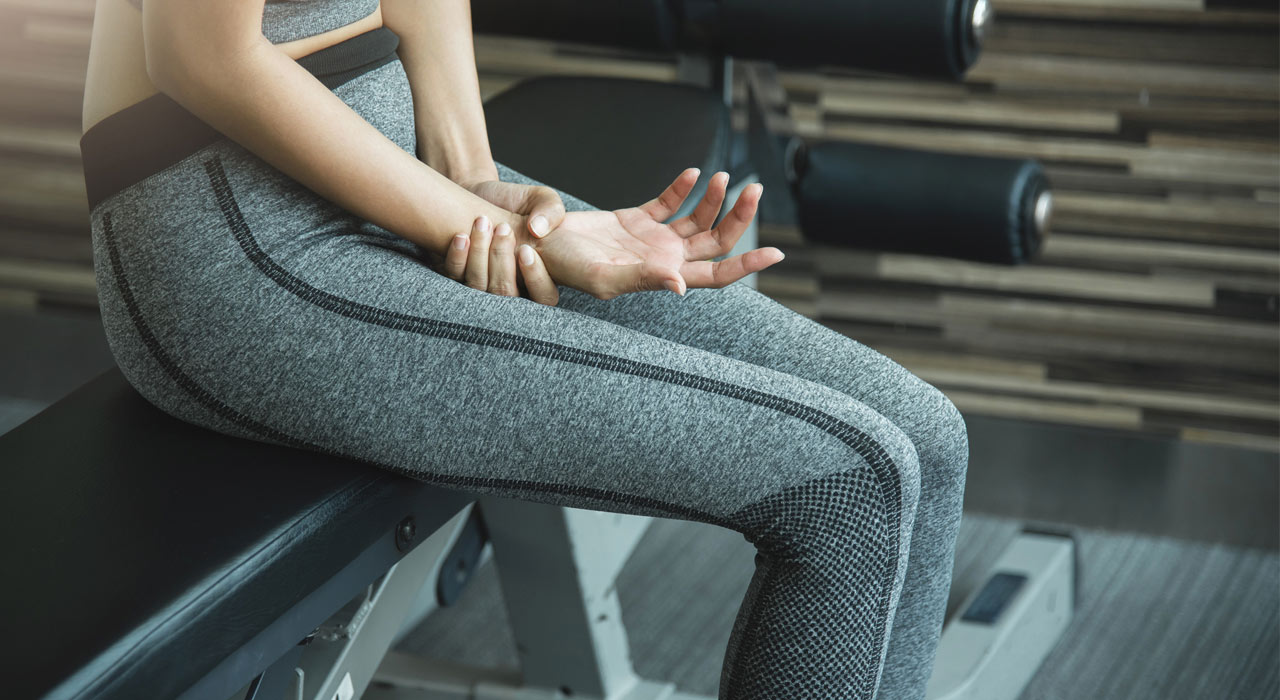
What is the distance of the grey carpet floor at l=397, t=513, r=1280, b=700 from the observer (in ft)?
4.34

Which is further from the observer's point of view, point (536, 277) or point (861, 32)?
point (861, 32)

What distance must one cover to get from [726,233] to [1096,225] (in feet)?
3.09

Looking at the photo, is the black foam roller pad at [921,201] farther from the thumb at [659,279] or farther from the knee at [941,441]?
the thumb at [659,279]

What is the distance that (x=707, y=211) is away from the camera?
2.76ft

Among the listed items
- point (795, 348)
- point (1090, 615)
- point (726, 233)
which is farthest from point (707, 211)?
point (1090, 615)

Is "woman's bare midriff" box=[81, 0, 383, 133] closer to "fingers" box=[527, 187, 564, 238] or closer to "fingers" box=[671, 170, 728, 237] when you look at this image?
"fingers" box=[527, 187, 564, 238]

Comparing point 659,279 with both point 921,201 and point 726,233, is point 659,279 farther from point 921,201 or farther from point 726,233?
point 921,201

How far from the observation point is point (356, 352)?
73 cm

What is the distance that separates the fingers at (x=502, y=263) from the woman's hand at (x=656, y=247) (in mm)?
25

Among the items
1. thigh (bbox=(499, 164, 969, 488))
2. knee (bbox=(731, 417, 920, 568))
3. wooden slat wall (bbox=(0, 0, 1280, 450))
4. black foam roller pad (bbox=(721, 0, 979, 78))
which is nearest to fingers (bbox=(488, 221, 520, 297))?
thigh (bbox=(499, 164, 969, 488))

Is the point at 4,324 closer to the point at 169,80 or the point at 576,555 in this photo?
the point at 576,555

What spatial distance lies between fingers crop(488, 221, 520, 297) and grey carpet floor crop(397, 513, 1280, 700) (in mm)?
683

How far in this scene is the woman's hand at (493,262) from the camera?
80 centimetres

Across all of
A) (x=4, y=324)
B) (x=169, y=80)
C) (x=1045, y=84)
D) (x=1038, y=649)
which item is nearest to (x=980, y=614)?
(x=1038, y=649)
